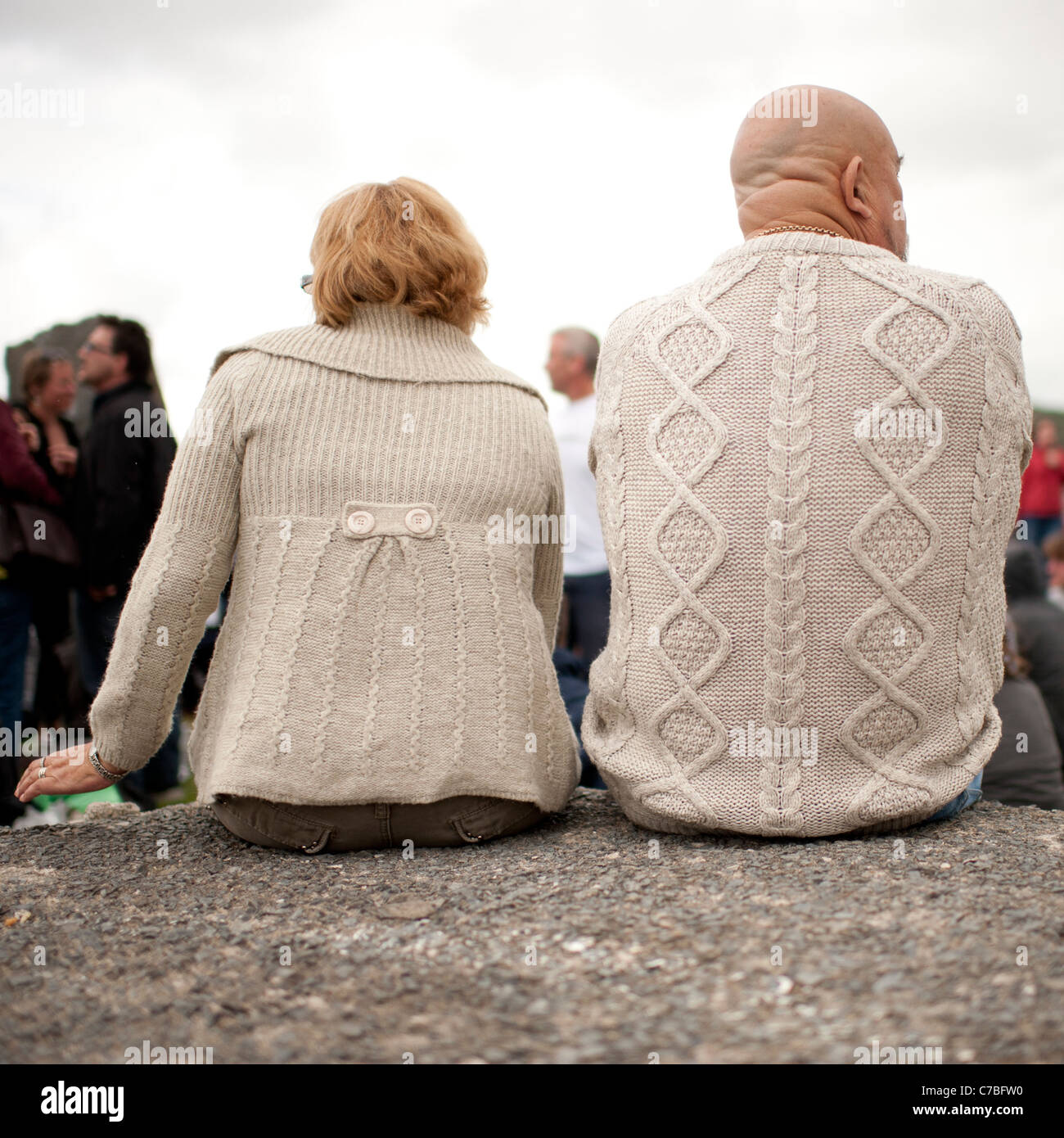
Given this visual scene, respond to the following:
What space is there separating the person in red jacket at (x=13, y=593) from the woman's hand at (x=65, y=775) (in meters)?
1.72

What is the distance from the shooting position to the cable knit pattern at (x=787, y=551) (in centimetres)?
201

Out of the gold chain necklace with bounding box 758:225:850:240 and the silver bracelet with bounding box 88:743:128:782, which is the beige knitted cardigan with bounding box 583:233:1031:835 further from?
the silver bracelet with bounding box 88:743:128:782

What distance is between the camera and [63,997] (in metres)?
1.64

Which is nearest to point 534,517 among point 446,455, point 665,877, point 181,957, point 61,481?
point 446,455

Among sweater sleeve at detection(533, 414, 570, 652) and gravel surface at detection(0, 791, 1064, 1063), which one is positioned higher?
sweater sleeve at detection(533, 414, 570, 652)

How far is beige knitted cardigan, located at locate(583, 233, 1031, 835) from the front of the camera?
6.58 ft

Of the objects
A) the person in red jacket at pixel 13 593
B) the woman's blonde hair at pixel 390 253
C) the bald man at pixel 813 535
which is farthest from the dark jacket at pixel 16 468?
Result: the bald man at pixel 813 535

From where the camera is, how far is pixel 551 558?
253 centimetres

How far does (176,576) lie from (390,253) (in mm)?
789

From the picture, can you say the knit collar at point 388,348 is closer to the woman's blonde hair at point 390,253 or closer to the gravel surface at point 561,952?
the woman's blonde hair at point 390,253

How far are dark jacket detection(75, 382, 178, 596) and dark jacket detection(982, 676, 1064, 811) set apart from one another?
9.77 feet

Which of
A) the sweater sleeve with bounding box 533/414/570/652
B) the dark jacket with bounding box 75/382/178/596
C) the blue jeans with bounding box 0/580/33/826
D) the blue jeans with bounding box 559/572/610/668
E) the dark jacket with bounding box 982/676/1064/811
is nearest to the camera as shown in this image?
the sweater sleeve with bounding box 533/414/570/652

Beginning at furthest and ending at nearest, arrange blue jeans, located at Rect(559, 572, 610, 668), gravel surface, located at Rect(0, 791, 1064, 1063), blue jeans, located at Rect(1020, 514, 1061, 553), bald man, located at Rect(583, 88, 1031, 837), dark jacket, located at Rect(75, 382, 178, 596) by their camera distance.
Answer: blue jeans, located at Rect(1020, 514, 1061, 553)
blue jeans, located at Rect(559, 572, 610, 668)
dark jacket, located at Rect(75, 382, 178, 596)
bald man, located at Rect(583, 88, 1031, 837)
gravel surface, located at Rect(0, 791, 1064, 1063)

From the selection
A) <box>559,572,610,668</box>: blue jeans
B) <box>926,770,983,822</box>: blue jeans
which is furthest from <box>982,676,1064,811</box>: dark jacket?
<box>559,572,610,668</box>: blue jeans
